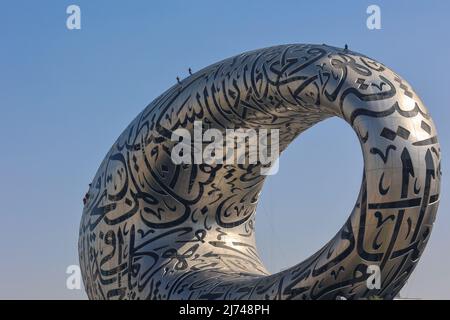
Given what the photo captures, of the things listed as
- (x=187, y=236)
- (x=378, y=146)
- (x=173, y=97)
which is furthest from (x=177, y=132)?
(x=378, y=146)

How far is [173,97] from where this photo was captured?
57.8 feet

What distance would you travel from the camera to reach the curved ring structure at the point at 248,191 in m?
13.4

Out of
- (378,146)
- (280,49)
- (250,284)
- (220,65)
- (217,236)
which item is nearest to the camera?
(378,146)

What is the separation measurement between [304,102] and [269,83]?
68cm

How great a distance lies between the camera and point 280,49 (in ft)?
52.5

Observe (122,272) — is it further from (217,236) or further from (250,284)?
(250,284)

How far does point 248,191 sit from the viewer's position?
18578 millimetres

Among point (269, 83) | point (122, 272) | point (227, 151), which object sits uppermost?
point (269, 83)

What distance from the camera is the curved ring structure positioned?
44.0 feet

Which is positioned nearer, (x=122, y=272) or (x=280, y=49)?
(x=280, y=49)

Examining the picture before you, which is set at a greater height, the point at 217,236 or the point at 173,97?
the point at 173,97
